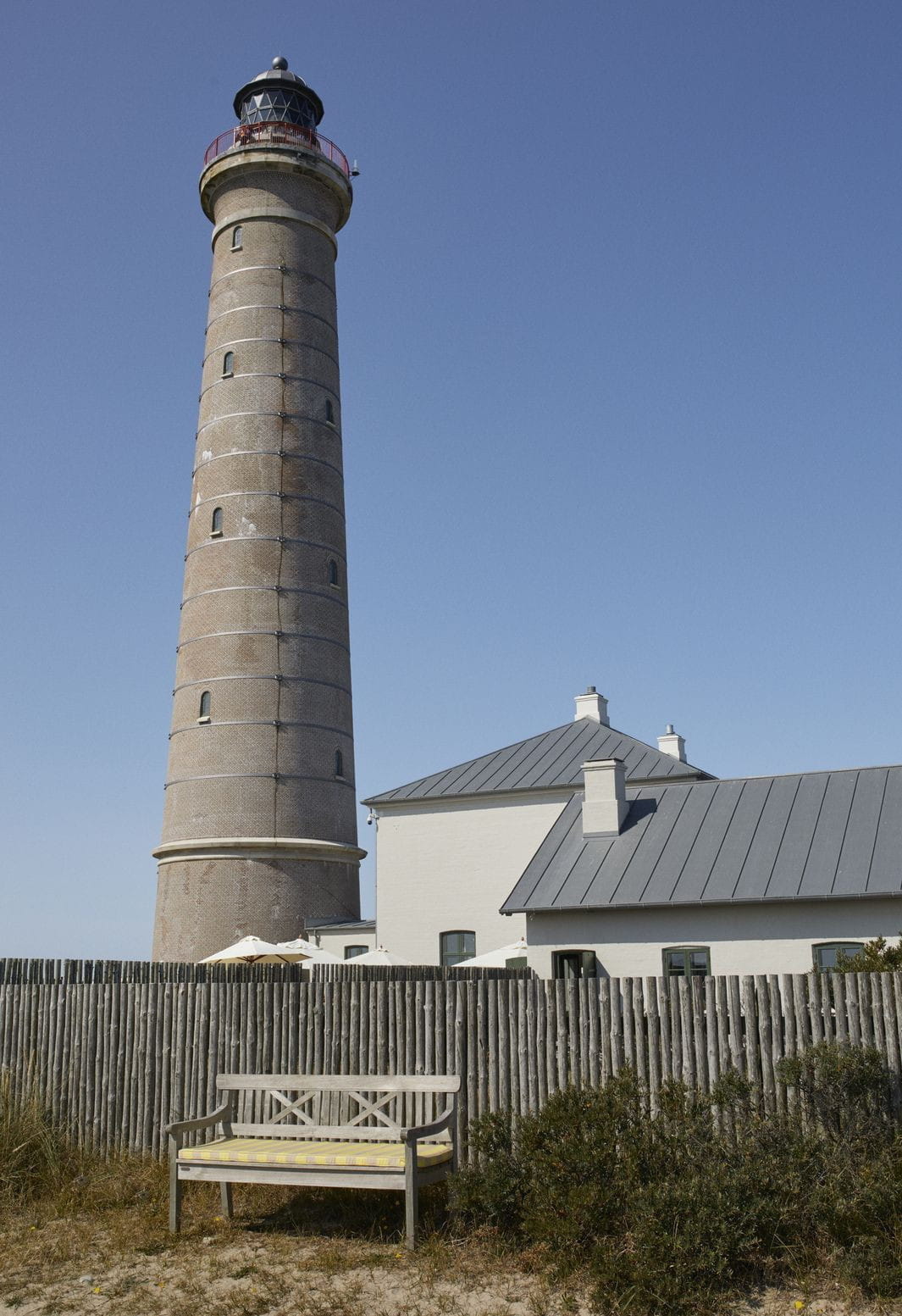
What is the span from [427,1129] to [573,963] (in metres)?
12.8

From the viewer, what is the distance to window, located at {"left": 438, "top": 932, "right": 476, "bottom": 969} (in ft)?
93.0

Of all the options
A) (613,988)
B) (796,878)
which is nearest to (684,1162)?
(613,988)

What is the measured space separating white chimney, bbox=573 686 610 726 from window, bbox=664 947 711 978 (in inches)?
501

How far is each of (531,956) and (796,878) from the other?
16.0 feet

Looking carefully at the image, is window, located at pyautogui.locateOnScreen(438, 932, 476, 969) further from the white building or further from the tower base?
the tower base

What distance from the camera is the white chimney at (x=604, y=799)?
74.5 ft

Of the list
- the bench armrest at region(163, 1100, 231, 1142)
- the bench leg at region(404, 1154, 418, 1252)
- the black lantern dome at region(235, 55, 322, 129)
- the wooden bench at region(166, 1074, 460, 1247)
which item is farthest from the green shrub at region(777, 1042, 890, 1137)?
the black lantern dome at region(235, 55, 322, 129)

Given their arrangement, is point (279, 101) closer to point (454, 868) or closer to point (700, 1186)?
point (454, 868)

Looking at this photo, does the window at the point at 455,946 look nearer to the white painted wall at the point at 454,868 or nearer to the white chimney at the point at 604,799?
the white painted wall at the point at 454,868

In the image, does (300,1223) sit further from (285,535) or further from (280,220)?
(280,220)

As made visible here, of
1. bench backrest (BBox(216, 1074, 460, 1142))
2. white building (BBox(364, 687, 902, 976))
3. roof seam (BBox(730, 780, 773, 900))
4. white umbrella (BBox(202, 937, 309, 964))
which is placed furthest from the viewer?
white umbrella (BBox(202, 937, 309, 964))

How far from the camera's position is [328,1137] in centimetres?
994

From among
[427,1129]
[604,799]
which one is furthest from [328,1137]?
[604,799]

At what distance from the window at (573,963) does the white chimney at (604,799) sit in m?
2.46
